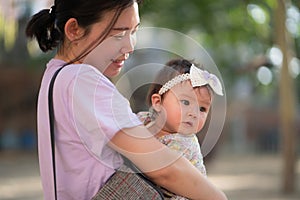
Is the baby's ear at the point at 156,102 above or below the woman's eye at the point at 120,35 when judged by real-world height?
below

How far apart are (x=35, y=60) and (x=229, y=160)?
5.87 metres

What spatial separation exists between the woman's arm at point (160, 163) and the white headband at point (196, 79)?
299 millimetres

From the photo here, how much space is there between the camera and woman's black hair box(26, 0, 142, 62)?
6.50 ft

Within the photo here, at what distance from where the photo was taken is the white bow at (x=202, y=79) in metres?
2.12

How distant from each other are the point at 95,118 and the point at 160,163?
199mm

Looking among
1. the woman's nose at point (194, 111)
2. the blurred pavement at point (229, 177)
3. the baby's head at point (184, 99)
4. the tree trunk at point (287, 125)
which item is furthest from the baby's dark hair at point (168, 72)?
the tree trunk at point (287, 125)

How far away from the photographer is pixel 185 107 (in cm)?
211

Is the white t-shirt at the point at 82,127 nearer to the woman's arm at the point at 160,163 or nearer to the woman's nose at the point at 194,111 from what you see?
the woman's arm at the point at 160,163

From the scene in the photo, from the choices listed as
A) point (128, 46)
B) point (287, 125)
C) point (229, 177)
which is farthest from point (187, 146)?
point (229, 177)

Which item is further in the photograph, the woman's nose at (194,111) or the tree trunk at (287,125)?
the tree trunk at (287,125)

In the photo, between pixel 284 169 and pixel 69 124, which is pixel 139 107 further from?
pixel 284 169

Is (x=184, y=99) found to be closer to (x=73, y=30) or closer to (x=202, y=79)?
(x=202, y=79)

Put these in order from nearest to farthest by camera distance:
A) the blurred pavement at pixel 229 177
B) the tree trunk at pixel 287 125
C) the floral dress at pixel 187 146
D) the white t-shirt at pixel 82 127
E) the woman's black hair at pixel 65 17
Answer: the white t-shirt at pixel 82 127 → the woman's black hair at pixel 65 17 → the floral dress at pixel 187 146 → the tree trunk at pixel 287 125 → the blurred pavement at pixel 229 177

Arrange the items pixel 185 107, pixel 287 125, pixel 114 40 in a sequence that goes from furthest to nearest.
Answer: pixel 287 125 < pixel 185 107 < pixel 114 40
